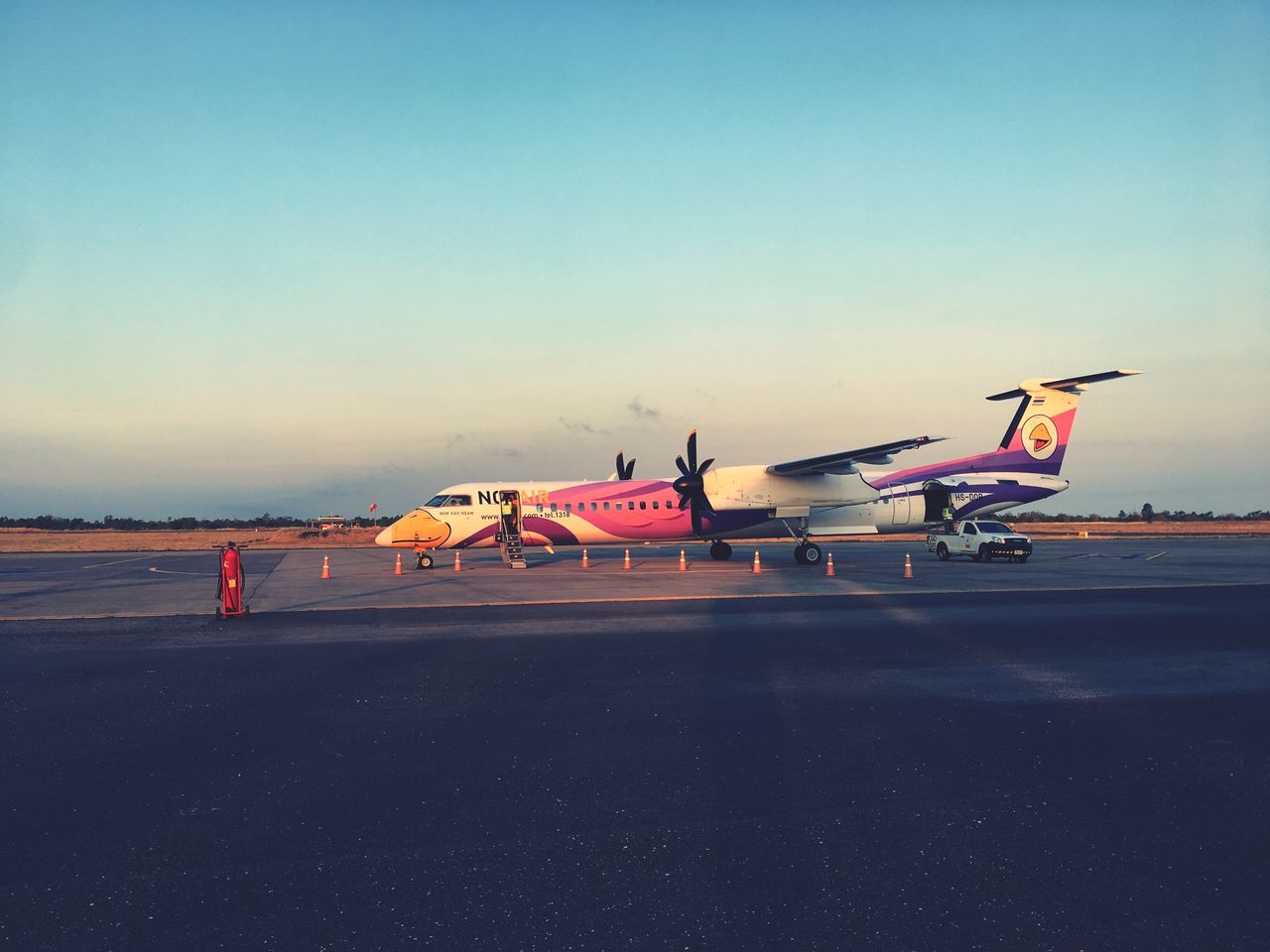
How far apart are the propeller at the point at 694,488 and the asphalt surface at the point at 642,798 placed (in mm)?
20998

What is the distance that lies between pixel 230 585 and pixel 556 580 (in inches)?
443

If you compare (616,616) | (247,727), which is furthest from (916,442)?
(247,727)

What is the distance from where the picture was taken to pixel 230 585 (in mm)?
19547

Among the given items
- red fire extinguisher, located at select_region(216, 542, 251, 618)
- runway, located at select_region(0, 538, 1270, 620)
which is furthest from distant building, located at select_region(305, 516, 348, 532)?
→ red fire extinguisher, located at select_region(216, 542, 251, 618)

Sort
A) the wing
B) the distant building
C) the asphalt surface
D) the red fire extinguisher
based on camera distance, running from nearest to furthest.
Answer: the asphalt surface
the red fire extinguisher
the wing
the distant building

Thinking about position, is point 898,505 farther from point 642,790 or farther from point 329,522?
point 329,522

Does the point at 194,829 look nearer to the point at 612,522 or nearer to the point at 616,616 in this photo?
the point at 616,616

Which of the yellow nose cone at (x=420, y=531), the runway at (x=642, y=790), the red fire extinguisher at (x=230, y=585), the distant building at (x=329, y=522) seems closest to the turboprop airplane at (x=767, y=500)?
the yellow nose cone at (x=420, y=531)

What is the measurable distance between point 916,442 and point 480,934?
95.3ft

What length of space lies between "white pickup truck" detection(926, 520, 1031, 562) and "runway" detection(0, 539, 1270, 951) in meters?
19.5

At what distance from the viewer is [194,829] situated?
6250mm

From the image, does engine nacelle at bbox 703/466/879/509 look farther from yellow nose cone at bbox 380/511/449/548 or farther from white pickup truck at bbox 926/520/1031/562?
yellow nose cone at bbox 380/511/449/548

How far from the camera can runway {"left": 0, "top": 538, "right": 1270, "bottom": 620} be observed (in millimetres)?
22891

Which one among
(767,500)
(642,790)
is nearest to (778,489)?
(767,500)
